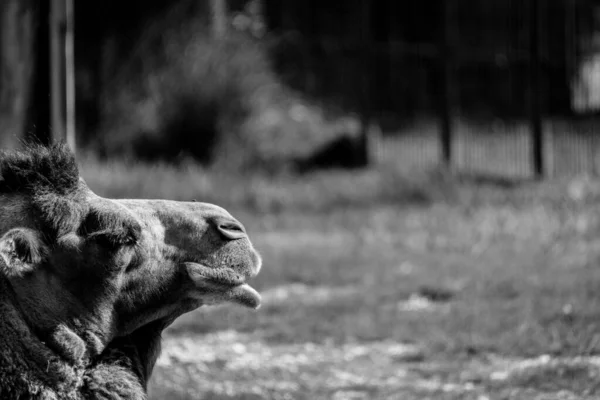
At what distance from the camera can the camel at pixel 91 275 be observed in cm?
379

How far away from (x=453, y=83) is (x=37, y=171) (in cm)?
1324

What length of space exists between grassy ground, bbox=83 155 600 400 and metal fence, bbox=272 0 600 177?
1.71 metres

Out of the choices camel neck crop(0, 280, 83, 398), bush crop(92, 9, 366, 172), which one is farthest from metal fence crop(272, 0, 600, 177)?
camel neck crop(0, 280, 83, 398)

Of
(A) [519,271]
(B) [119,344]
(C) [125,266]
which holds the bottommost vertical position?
(A) [519,271]

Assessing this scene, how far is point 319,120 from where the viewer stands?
1580 centimetres

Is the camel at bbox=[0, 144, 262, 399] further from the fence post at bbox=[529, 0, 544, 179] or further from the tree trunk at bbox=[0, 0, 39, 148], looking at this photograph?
the fence post at bbox=[529, 0, 544, 179]

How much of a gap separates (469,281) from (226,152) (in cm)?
648

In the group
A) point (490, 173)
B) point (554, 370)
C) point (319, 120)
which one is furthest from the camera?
point (319, 120)

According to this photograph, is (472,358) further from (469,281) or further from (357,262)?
(357,262)

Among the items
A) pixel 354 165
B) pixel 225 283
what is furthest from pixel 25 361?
pixel 354 165

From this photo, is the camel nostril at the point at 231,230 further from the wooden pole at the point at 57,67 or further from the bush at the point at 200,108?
the bush at the point at 200,108

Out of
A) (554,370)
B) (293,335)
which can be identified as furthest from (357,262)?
(554,370)

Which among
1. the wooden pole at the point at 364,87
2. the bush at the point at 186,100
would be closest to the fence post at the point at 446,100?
the wooden pole at the point at 364,87

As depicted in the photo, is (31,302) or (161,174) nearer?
(31,302)
